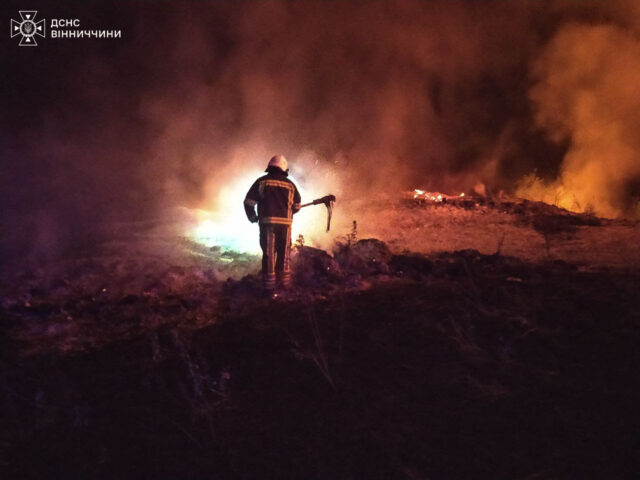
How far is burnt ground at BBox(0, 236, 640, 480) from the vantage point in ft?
7.74

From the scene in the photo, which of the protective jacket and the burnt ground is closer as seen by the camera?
the burnt ground

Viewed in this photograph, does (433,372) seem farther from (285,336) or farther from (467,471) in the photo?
(285,336)

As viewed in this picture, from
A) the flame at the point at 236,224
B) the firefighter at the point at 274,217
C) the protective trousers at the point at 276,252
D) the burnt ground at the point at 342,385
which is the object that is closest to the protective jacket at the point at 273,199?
the firefighter at the point at 274,217

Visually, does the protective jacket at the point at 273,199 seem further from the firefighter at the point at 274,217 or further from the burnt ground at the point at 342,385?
the burnt ground at the point at 342,385

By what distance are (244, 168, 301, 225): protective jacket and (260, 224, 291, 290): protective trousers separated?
0.10 m

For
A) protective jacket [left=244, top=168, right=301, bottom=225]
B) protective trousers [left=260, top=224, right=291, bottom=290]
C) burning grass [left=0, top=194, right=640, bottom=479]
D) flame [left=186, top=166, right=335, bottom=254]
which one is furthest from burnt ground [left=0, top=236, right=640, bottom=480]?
flame [left=186, top=166, right=335, bottom=254]

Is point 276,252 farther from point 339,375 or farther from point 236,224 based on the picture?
point 236,224

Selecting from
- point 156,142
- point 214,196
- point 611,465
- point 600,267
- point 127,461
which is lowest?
point 127,461

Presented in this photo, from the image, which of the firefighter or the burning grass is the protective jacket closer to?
the firefighter

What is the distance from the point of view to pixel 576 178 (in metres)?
14.8

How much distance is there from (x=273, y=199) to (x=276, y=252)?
722 millimetres

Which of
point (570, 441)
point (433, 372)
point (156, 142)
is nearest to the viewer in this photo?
point (570, 441)

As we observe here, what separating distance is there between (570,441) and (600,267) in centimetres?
395

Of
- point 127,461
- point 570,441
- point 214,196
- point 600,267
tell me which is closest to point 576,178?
point 600,267
